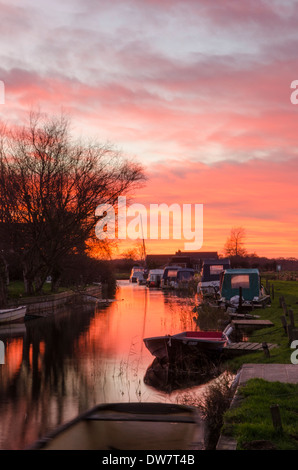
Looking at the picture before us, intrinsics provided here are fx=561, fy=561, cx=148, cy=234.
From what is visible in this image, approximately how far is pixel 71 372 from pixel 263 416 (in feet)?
39.8

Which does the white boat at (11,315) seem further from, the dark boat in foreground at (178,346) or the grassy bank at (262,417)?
the grassy bank at (262,417)

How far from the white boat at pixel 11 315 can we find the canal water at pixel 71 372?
507 mm

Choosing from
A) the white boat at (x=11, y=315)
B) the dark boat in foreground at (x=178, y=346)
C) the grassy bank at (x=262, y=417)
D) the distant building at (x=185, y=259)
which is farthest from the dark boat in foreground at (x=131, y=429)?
the distant building at (x=185, y=259)

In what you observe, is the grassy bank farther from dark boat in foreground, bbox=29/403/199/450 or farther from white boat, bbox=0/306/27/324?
white boat, bbox=0/306/27/324

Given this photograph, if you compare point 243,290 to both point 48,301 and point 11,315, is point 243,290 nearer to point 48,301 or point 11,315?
point 11,315

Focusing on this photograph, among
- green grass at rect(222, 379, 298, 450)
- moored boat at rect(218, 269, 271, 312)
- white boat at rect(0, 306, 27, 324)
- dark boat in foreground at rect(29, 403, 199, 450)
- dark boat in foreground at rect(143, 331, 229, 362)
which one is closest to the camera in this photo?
green grass at rect(222, 379, 298, 450)

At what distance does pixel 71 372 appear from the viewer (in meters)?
21.3

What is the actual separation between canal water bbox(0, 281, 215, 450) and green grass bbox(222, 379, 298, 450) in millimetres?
2996

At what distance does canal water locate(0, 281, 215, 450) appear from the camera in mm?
15152

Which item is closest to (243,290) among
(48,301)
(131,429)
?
(48,301)

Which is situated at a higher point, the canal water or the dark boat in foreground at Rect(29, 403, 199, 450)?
the dark boat in foreground at Rect(29, 403, 199, 450)

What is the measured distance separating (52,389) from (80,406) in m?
2.77

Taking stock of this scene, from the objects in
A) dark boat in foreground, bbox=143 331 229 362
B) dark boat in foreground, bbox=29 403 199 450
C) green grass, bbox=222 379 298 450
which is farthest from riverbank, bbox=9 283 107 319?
dark boat in foreground, bbox=29 403 199 450

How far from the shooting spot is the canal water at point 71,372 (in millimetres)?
15152
